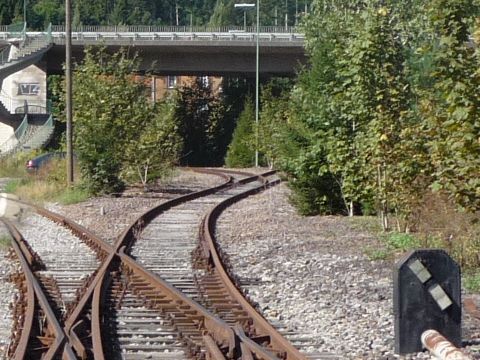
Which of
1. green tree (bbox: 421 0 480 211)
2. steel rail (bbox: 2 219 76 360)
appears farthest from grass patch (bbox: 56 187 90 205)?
green tree (bbox: 421 0 480 211)

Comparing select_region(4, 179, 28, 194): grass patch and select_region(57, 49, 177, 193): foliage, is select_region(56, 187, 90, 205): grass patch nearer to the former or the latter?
select_region(57, 49, 177, 193): foliage

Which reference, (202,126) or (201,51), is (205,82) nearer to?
(202,126)

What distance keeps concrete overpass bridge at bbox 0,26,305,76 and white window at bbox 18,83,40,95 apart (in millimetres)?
1470

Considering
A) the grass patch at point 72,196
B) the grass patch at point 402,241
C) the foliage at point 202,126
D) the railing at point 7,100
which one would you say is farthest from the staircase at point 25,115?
the grass patch at point 402,241

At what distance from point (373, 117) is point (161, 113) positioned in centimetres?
1802

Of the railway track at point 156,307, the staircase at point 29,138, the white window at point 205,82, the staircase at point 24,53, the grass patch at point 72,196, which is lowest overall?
the white window at point 205,82

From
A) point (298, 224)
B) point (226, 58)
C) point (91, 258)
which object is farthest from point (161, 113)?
Result: point (226, 58)

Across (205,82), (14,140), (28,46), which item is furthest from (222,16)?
(14,140)

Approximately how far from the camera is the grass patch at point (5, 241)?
1915 cm

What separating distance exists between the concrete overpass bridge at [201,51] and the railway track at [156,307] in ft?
170

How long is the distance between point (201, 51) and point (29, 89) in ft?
39.2

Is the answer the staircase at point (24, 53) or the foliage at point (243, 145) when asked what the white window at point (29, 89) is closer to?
the staircase at point (24, 53)

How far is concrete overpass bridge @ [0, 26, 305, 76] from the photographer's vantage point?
7119cm

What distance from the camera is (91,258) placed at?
17.3 meters
